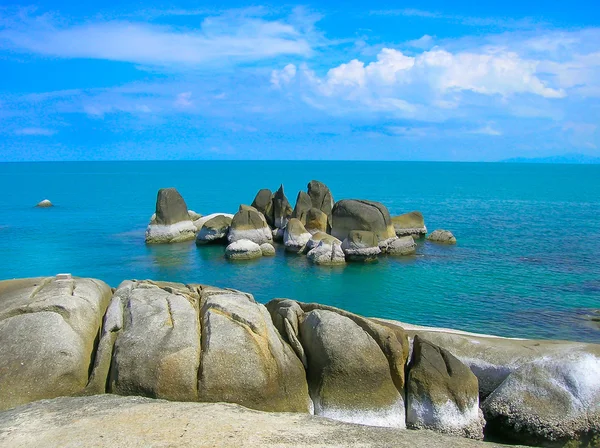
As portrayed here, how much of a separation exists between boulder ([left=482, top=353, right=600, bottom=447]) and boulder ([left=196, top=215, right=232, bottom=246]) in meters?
32.0

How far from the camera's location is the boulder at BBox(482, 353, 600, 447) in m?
14.3

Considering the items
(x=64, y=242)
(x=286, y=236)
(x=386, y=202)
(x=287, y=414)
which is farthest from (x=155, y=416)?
(x=386, y=202)

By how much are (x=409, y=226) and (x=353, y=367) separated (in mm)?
34796

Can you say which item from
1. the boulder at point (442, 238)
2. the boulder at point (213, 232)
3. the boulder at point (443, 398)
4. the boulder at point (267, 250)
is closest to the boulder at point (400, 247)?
the boulder at point (442, 238)

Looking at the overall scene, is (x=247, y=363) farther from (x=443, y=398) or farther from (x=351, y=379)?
(x=443, y=398)

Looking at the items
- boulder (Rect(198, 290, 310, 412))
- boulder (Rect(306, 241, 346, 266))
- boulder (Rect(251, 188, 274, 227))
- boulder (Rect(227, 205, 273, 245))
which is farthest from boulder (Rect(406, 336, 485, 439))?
boulder (Rect(251, 188, 274, 227))

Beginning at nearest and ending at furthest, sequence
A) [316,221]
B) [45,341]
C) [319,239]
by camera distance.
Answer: [45,341], [319,239], [316,221]

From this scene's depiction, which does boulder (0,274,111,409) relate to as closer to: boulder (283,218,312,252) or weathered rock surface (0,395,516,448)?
weathered rock surface (0,395,516,448)

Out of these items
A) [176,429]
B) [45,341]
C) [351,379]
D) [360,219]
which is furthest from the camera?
[360,219]

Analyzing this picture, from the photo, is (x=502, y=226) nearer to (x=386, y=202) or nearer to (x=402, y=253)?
(x=402, y=253)

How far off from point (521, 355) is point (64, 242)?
4328cm

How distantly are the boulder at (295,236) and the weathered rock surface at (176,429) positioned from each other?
2957 centimetres

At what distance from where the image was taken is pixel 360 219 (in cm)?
4125

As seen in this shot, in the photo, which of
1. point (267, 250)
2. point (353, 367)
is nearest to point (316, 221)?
point (267, 250)
